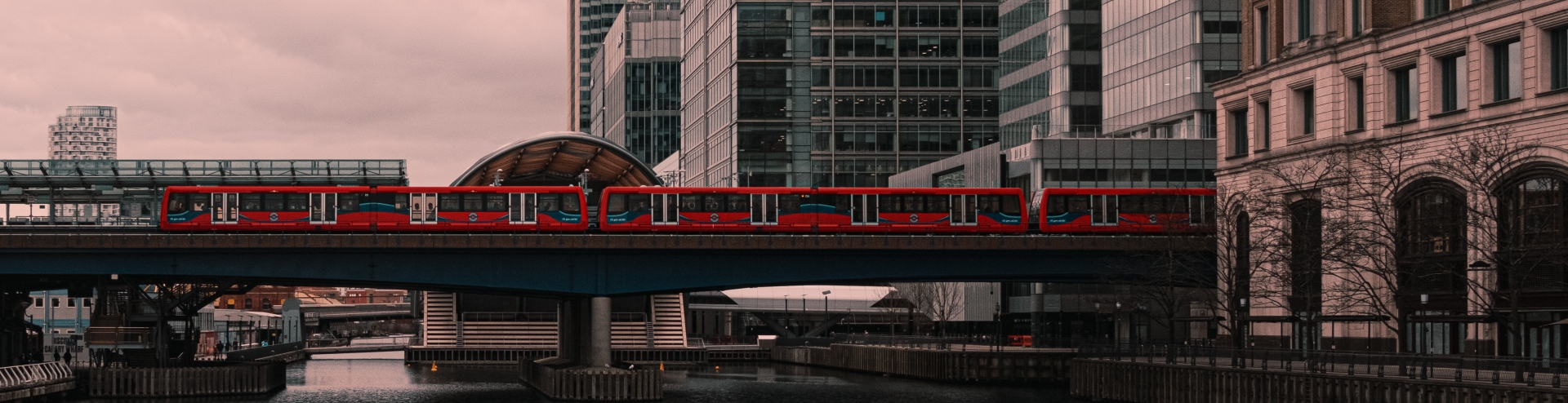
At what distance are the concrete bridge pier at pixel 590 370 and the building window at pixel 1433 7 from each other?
3605 centimetres

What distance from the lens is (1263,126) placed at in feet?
242

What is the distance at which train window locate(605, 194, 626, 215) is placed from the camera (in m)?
82.4

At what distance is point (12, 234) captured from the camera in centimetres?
7381

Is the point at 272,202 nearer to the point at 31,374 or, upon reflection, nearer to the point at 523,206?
the point at 523,206

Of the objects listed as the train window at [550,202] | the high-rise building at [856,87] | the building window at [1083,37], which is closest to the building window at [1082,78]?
the building window at [1083,37]

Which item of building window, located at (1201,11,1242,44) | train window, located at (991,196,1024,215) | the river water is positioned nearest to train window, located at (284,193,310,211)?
the river water

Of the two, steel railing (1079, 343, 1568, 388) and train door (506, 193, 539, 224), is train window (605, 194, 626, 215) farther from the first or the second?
steel railing (1079, 343, 1568, 388)

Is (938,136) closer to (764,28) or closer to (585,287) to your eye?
(764,28)

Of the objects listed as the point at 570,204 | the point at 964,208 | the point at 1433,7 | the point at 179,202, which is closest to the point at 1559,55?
the point at 1433,7

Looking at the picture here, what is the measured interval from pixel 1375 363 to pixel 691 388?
144 feet

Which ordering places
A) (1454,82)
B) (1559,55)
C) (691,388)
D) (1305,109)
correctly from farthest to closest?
1. (691,388)
2. (1305,109)
3. (1454,82)
4. (1559,55)

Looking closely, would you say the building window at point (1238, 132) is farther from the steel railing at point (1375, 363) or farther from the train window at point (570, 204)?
the train window at point (570, 204)

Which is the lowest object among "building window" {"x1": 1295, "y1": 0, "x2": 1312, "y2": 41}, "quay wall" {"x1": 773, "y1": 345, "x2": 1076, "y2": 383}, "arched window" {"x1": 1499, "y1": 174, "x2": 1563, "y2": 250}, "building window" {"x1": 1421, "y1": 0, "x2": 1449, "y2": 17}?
"quay wall" {"x1": 773, "y1": 345, "x2": 1076, "y2": 383}

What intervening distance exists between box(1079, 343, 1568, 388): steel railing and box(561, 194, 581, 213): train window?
1078 inches
